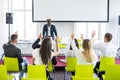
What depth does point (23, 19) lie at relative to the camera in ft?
35.3

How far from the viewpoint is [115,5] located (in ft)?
33.2

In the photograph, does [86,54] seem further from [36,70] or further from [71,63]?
[36,70]

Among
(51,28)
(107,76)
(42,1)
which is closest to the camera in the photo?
(107,76)

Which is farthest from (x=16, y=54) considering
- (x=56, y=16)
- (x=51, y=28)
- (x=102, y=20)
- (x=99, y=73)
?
(x=102, y=20)

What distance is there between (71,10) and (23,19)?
2.17 m

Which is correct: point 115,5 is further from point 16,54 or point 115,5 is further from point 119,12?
point 16,54

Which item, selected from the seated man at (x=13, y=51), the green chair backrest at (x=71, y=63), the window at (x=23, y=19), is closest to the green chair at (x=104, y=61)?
the green chair backrest at (x=71, y=63)

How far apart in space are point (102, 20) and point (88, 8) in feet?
2.42

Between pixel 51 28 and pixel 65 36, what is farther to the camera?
pixel 65 36

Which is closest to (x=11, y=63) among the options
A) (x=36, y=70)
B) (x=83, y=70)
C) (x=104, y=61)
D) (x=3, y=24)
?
(x=36, y=70)

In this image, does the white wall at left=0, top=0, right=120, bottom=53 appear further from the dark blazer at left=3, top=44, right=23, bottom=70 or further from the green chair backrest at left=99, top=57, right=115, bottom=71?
the green chair backrest at left=99, top=57, right=115, bottom=71

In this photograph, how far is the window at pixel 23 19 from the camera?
1062 cm

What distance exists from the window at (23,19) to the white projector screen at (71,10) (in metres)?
0.70

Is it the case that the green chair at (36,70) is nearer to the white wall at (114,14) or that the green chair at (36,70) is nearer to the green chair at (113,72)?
the green chair at (113,72)
